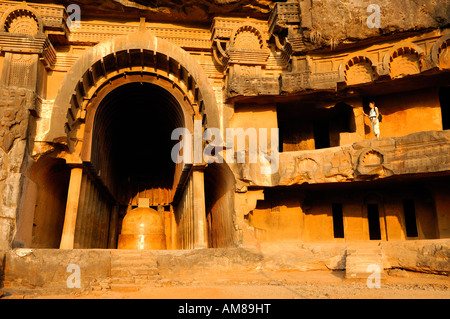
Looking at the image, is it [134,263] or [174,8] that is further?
[174,8]

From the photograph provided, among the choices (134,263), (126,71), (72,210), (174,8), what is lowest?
(134,263)

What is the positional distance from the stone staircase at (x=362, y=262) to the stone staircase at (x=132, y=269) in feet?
18.3

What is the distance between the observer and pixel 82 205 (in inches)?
619

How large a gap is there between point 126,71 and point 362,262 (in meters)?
11.6

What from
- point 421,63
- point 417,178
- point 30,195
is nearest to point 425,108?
point 421,63

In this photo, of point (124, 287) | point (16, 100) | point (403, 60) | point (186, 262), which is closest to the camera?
point (124, 287)

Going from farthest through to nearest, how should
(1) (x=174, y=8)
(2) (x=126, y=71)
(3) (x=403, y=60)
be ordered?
1. (1) (x=174, y=8)
2. (2) (x=126, y=71)
3. (3) (x=403, y=60)

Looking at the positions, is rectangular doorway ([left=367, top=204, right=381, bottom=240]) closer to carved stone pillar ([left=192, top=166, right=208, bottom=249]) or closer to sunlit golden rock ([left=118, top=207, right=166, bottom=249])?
carved stone pillar ([left=192, top=166, right=208, bottom=249])

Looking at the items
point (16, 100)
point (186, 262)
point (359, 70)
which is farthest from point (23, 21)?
point (359, 70)

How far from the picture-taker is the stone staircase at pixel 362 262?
11.5m

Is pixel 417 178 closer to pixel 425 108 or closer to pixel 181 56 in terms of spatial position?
pixel 425 108

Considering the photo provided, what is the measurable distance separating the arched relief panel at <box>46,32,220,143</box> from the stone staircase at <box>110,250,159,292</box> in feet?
17.6

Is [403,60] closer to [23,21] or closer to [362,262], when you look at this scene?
[362,262]

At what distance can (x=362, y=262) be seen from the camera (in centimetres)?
1185
